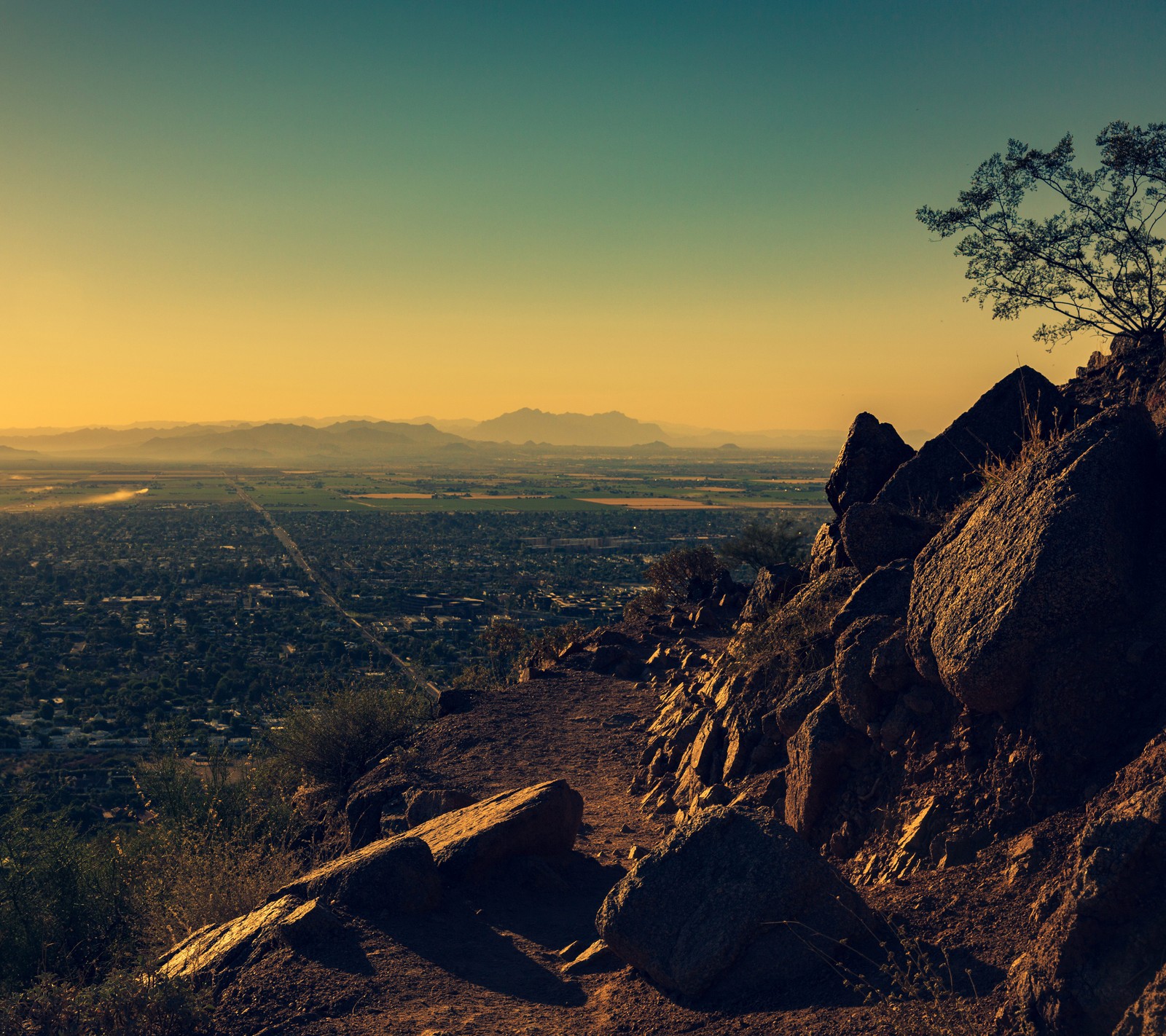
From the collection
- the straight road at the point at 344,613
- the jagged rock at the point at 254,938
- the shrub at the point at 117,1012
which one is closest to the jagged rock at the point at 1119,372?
the jagged rock at the point at 254,938

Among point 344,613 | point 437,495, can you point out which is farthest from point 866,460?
point 437,495

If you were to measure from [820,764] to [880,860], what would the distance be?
1.19 meters

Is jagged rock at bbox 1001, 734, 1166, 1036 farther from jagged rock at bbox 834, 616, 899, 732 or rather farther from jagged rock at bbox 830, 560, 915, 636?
jagged rock at bbox 830, 560, 915, 636

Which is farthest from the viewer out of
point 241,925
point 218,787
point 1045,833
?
point 218,787

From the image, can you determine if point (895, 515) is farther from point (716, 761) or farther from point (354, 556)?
point (354, 556)

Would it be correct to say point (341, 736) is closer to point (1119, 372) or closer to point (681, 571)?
point (681, 571)

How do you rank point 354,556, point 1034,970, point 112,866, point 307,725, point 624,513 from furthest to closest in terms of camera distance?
point 624,513, point 354,556, point 307,725, point 112,866, point 1034,970

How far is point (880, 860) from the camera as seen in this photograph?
6.95 m

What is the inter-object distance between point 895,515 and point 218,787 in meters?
9.99

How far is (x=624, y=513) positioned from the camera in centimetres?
11625

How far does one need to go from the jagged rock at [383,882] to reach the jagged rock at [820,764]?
349 centimetres

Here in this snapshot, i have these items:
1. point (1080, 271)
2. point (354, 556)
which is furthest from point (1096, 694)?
point (354, 556)

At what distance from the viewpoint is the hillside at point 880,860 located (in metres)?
4.85

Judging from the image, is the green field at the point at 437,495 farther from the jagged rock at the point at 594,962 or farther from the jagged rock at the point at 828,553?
the jagged rock at the point at 594,962
